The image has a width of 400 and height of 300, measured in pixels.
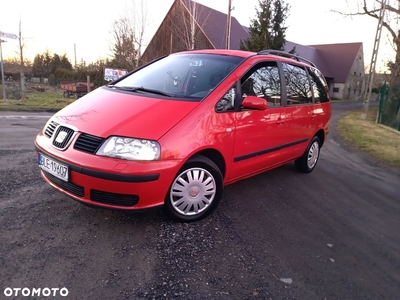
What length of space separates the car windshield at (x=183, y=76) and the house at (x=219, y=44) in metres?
17.5

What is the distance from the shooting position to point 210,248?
2.67 metres

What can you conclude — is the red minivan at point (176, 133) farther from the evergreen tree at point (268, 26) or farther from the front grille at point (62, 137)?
the evergreen tree at point (268, 26)

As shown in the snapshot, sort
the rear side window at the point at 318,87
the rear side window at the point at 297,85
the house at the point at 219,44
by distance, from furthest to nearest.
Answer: the house at the point at 219,44 → the rear side window at the point at 318,87 → the rear side window at the point at 297,85

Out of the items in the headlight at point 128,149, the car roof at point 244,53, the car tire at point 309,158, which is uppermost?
A: the car roof at point 244,53

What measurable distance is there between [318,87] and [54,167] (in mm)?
4417

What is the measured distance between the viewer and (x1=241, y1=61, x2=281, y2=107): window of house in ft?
11.5

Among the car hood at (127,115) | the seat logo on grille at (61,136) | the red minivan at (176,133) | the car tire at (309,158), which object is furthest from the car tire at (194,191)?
the car tire at (309,158)

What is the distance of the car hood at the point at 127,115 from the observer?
266cm

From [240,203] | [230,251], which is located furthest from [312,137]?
[230,251]

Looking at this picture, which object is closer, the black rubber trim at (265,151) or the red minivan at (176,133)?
the red minivan at (176,133)

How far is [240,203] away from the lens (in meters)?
3.72

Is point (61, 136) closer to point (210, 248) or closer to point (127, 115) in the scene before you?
point (127, 115)

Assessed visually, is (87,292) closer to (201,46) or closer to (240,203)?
(240,203)

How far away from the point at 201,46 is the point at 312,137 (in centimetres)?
2291
